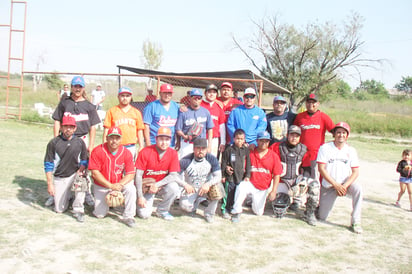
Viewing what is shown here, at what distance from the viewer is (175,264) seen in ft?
11.6

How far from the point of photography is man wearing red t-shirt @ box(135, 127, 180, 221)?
4820 millimetres

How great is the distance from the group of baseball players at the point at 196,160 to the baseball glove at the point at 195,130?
2cm

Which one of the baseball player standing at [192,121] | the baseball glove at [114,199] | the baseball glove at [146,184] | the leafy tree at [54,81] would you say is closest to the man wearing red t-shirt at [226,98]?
the baseball player standing at [192,121]

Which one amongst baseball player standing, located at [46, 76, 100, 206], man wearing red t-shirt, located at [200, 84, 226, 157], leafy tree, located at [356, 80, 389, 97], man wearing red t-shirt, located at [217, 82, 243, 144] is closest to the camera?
baseball player standing, located at [46, 76, 100, 206]

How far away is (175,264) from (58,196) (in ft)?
7.17

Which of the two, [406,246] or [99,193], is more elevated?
[99,193]

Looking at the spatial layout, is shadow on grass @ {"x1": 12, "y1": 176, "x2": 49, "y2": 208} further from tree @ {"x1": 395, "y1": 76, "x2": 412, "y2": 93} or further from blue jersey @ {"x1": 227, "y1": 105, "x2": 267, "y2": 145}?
tree @ {"x1": 395, "y1": 76, "x2": 412, "y2": 93}

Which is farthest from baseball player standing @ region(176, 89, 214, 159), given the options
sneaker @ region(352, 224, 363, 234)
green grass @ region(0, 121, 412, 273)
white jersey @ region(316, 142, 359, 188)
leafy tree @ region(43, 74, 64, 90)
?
leafy tree @ region(43, 74, 64, 90)

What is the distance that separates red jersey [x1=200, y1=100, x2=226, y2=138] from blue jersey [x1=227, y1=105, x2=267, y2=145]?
336 mm

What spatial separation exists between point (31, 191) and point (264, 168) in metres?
3.72

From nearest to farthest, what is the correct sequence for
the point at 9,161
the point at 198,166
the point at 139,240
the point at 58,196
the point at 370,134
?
the point at 139,240 → the point at 58,196 → the point at 198,166 → the point at 9,161 → the point at 370,134

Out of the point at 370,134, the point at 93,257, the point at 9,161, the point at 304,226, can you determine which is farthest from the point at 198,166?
the point at 370,134

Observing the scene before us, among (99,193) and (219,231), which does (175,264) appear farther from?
(99,193)

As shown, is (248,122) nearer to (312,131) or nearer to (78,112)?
(312,131)
